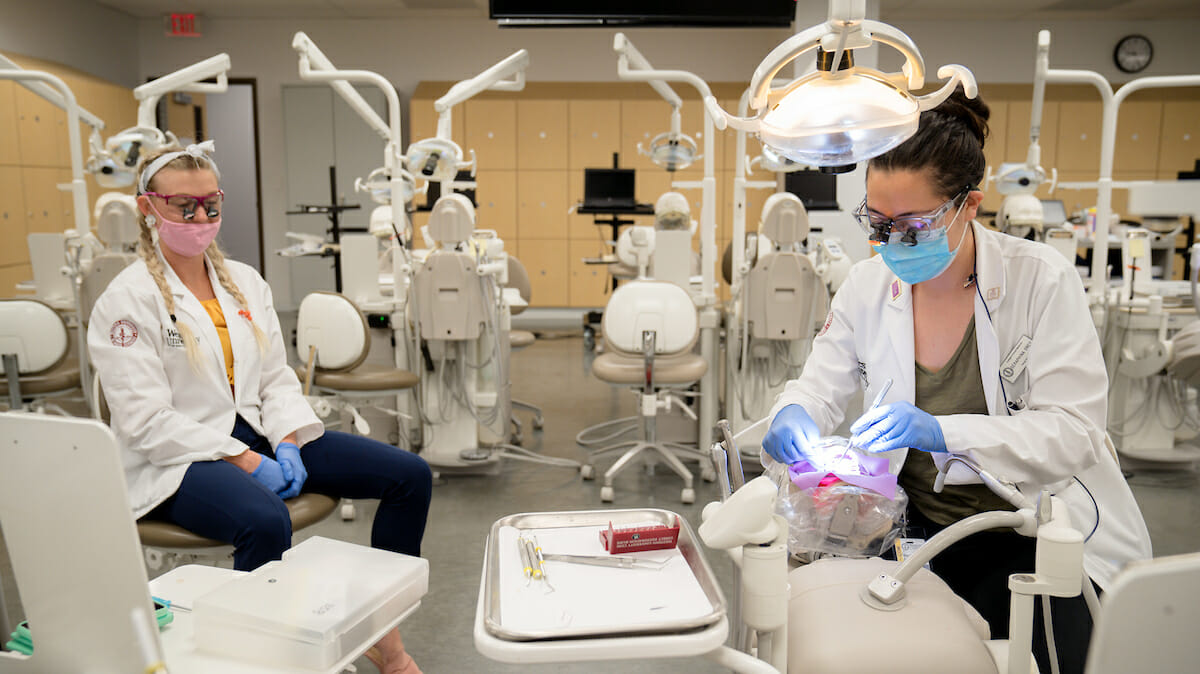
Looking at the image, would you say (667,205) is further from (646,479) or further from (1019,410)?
(1019,410)

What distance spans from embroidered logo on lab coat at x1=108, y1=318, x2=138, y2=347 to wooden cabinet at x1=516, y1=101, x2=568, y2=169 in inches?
265

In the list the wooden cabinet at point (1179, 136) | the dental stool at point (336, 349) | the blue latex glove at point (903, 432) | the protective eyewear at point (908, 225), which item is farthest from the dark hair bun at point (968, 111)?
the wooden cabinet at point (1179, 136)

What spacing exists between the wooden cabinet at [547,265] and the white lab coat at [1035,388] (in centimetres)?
705

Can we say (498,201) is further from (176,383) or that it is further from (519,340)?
(176,383)

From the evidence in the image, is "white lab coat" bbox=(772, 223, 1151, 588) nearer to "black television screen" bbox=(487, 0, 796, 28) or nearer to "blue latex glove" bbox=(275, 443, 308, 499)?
"blue latex glove" bbox=(275, 443, 308, 499)

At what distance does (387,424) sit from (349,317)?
3.69 ft

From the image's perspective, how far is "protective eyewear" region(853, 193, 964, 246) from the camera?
1452mm

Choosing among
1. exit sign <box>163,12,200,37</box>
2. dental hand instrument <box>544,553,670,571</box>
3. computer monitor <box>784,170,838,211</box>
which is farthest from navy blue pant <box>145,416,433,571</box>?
exit sign <box>163,12,200,37</box>

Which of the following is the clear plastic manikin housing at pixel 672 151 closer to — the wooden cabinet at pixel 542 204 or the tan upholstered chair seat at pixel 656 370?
the tan upholstered chair seat at pixel 656 370

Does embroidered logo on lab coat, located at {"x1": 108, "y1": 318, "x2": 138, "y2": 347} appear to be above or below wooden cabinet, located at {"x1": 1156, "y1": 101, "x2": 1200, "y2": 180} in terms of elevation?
below

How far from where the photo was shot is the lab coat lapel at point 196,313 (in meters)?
2.04

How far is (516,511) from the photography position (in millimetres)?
3369

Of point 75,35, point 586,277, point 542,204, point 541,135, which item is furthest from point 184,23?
point 586,277

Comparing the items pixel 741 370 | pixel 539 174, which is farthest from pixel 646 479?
pixel 539 174
